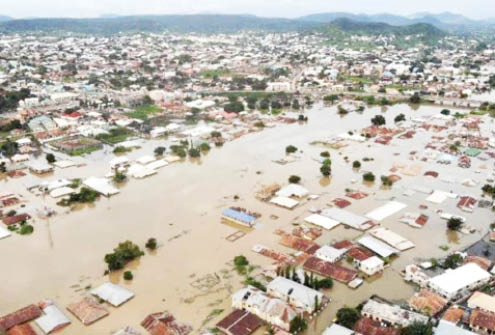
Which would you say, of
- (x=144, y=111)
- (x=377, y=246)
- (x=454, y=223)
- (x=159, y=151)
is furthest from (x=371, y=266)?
(x=144, y=111)

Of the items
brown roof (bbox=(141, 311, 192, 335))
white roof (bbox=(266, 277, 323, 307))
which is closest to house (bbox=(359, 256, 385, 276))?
white roof (bbox=(266, 277, 323, 307))

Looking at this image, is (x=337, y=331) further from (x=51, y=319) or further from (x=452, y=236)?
(x=452, y=236)

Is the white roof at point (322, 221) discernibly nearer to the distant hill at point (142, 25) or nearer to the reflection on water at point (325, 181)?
the reflection on water at point (325, 181)

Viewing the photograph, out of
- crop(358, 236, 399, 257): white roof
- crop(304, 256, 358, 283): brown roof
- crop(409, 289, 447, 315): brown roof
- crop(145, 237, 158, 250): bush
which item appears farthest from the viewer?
crop(145, 237, 158, 250): bush

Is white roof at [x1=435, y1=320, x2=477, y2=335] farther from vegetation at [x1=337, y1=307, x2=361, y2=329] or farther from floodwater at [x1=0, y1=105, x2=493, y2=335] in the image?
floodwater at [x1=0, y1=105, x2=493, y2=335]

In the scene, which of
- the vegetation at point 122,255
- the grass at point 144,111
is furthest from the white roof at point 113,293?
the grass at point 144,111

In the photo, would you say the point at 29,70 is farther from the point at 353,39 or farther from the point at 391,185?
the point at 353,39
